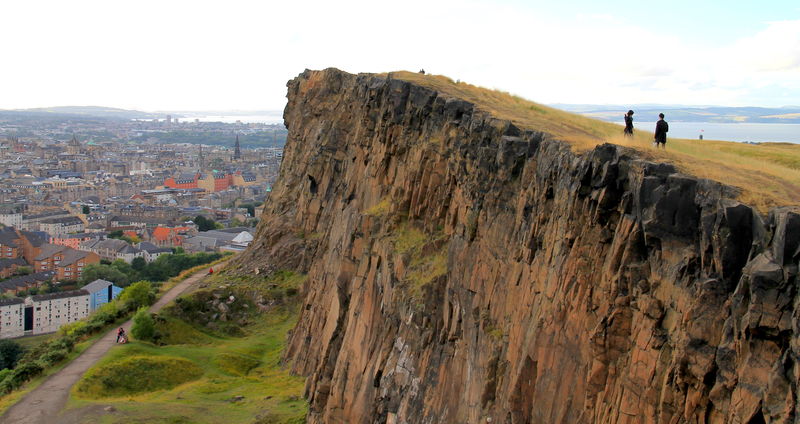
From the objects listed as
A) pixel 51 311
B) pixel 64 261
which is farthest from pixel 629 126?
pixel 64 261

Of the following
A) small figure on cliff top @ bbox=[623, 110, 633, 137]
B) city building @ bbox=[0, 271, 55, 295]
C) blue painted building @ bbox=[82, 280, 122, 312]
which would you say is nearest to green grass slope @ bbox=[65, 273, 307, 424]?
small figure on cliff top @ bbox=[623, 110, 633, 137]

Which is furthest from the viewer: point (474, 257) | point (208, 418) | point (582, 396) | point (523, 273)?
point (208, 418)

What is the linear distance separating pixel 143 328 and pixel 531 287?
38.4 metres

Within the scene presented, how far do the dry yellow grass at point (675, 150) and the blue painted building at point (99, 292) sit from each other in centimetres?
7774

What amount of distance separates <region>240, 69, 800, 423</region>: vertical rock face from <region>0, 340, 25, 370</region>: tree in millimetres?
45819

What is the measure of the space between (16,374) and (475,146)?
108 ft

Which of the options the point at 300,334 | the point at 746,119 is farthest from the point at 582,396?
the point at 746,119

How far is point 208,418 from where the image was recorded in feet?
134

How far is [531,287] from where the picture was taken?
24.0 metres

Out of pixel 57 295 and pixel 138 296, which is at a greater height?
pixel 138 296

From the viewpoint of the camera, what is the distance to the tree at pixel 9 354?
82.2m

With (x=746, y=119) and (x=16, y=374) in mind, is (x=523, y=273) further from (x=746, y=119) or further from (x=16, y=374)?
(x=746, y=119)

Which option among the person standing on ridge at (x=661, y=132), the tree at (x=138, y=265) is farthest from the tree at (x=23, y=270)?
the person standing on ridge at (x=661, y=132)

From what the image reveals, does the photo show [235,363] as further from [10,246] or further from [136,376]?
[10,246]
